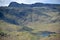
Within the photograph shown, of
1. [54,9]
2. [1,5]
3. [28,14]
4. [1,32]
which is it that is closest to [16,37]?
[1,32]

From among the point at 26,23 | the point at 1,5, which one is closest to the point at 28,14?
the point at 26,23

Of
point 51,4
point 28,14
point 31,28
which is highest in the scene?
point 51,4

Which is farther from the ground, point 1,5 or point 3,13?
point 1,5

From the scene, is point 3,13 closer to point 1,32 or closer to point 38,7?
point 1,32

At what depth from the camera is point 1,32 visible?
2.96m

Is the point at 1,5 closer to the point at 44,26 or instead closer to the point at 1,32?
the point at 1,32

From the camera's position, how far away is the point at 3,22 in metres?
2.99

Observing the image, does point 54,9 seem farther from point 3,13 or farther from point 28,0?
point 3,13

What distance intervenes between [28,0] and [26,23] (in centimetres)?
56

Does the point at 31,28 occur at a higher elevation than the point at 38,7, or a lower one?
lower

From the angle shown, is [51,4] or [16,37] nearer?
[16,37]

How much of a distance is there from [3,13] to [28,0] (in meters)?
0.67

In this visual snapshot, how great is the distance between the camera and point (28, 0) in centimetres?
309

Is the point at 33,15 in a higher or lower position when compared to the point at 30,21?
higher
